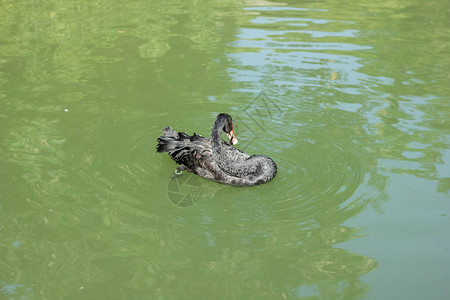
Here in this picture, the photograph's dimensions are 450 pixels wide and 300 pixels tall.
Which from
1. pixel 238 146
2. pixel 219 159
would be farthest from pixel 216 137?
pixel 238 146

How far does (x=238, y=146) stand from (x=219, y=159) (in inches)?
34.0

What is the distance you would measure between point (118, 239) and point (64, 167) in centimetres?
136

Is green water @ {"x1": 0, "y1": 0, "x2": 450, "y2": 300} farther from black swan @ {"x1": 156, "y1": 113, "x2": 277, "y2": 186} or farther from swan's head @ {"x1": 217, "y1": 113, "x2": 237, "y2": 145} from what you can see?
swan's head @ {"x1": 217, "y1": 113, "x2": 237, "y2": 145}

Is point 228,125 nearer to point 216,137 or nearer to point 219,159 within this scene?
point 216,137

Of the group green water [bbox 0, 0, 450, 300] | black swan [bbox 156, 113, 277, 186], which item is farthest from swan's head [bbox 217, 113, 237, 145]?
green water [bbox 0, 0, 450, 300]

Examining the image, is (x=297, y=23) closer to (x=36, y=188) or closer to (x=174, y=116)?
(x=174, y=116)

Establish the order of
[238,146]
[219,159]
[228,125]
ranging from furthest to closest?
[238,146] → [228,125] → [219,159]

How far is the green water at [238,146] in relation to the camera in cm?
385

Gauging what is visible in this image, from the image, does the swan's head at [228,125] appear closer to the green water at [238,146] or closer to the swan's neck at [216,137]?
the swan's neck at [216,137]

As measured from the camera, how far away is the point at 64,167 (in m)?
5.24

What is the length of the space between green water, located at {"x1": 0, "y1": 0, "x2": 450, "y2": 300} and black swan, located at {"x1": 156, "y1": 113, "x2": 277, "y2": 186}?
0.13m

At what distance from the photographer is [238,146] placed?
5.82m

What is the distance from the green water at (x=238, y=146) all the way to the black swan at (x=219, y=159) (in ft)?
0.42

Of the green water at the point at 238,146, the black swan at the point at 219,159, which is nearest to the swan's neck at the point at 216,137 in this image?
the black swan at the point at 219,159
